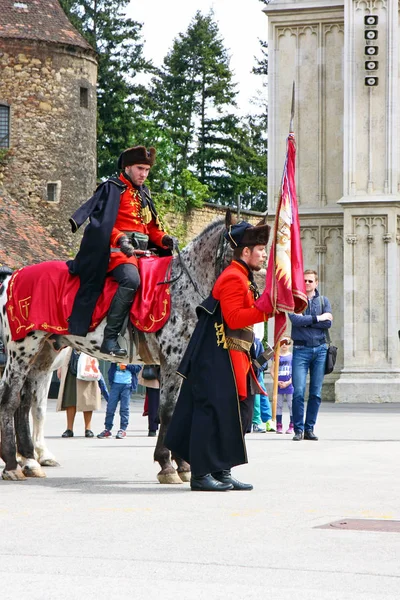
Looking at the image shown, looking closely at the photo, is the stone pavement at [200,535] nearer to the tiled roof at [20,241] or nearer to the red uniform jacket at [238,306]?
the red uniform jacket at [238,306]

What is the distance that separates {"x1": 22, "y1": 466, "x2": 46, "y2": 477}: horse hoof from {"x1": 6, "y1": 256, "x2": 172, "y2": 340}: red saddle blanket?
1125mm

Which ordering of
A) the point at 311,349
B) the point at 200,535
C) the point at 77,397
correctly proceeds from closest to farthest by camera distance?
the point at 200,535 → the point at 311,349 → the point at 77,397

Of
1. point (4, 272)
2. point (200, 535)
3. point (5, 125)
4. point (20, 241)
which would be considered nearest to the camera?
point (200, 535)

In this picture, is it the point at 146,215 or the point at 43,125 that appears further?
the point at 43,125

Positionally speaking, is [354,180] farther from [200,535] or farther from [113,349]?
[200,535]

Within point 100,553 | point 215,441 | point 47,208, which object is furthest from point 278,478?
point 47,208

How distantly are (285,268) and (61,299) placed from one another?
2.25m

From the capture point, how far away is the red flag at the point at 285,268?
10289mm

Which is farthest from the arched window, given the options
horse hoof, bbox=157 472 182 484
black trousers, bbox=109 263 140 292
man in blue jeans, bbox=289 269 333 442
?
horse hoof, bbox=157 472 182 484

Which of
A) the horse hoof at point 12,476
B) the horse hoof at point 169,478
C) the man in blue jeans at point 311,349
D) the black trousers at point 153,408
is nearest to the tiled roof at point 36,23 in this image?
the black trousers at point 153,408

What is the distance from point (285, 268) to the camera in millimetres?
10484

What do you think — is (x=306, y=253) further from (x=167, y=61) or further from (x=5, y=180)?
(x=167, y=61)

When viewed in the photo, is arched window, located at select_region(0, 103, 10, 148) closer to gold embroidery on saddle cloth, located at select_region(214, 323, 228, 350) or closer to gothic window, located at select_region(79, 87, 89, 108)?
gothic window, located at select_region(79, 87, 89, 108)

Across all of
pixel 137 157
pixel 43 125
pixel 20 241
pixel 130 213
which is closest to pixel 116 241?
pixel 130 213
